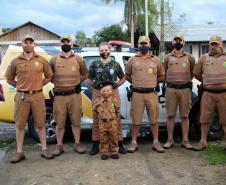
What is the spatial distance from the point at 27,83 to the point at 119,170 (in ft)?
6.45

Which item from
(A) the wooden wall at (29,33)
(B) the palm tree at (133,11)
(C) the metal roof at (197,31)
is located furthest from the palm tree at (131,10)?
(A) the wooden wall at (29,33)

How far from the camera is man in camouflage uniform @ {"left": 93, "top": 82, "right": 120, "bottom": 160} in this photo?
23.5 ft

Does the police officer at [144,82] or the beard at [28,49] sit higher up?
the beard at [28,49]

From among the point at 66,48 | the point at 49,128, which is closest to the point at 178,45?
the point at 66,48

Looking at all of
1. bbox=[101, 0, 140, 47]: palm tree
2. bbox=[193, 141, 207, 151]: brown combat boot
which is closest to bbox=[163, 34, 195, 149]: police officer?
bbox=[193, 141, 207, 151]: brown combat boot

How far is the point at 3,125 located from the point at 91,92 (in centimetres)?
389

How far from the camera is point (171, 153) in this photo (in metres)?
7.48

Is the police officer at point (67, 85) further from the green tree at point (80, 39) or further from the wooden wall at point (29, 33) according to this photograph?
the wooden wall at point (29, 33)

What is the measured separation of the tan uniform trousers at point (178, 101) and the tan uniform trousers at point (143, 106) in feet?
0.96

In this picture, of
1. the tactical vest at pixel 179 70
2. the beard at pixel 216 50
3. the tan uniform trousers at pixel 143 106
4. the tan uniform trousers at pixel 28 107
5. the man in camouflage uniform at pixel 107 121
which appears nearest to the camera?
the tan uniform trousers at pixel 28 107

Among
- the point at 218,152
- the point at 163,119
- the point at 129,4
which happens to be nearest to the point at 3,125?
the point at 163,119

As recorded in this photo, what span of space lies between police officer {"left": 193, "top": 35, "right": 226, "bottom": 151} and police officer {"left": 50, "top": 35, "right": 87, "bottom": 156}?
197 cm

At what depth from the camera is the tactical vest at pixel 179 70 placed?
24.9 feet

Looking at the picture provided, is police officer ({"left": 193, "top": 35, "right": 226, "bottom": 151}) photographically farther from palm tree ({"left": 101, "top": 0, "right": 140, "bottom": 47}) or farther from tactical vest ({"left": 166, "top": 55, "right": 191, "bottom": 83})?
palm tree ({"left": 101, "top": 0, "right": 140, "bottom": 47})
